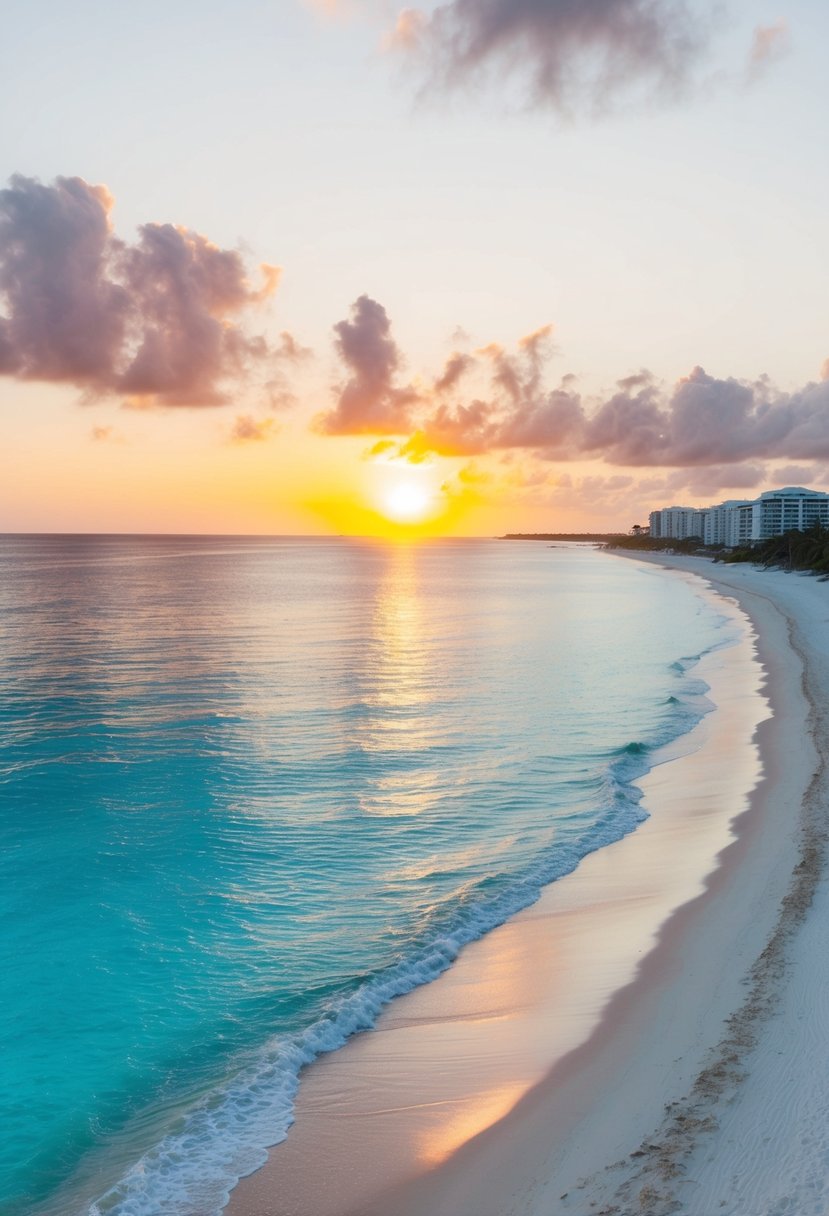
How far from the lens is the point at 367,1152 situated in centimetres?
770

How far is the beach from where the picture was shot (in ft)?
Result: 22.3

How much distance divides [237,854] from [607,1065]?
359 inches

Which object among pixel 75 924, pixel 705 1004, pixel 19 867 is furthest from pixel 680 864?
pixel 19 867

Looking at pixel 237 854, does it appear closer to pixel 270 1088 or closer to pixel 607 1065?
pixel 270 1088

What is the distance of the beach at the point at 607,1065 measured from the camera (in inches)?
268

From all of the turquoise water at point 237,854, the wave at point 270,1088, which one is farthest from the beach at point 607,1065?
the turquoise water at point 237,854

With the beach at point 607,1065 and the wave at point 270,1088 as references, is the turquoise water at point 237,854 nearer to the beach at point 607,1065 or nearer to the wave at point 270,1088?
the wave at point 270,1088

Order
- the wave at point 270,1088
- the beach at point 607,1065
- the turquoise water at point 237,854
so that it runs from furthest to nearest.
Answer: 1. the turquoise water at point 237,854
2. the wave at point 270,1088
3. the beach at point 607,1065

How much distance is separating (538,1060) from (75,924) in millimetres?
7754

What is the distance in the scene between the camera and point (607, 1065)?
28.8 feet

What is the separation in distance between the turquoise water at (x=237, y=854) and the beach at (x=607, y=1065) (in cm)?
67

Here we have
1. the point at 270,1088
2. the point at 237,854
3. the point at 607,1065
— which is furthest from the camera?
the point at 237,854

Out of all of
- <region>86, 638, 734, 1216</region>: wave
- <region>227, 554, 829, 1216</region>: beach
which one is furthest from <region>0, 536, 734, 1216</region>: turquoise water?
<region>227, 554, 829, 1216</region>: beach

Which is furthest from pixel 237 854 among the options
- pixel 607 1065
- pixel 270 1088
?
pixel 607 1065
